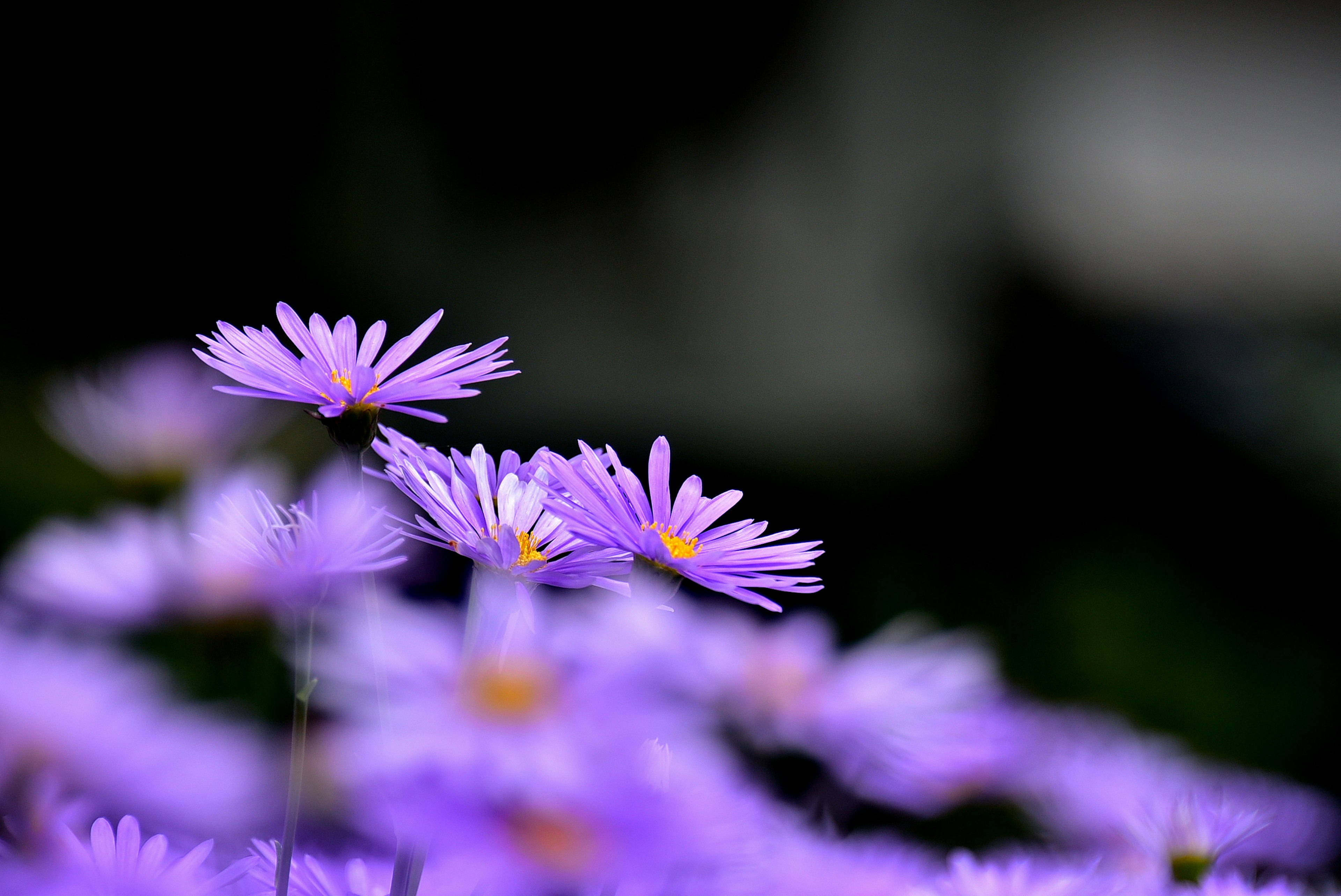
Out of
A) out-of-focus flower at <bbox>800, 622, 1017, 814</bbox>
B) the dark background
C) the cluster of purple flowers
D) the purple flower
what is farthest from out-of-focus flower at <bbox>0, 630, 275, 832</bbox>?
the dark background

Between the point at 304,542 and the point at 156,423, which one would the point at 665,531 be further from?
the point at 156,423

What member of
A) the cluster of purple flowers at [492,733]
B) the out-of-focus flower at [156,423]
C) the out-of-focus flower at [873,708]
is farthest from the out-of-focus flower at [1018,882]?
the out-of-focus flower at [156,423]

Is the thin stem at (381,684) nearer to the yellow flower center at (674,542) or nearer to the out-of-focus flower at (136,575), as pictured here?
the yellow flower center at (674,542)

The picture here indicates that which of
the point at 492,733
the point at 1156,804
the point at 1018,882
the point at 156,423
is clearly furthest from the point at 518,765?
the point at 156,423

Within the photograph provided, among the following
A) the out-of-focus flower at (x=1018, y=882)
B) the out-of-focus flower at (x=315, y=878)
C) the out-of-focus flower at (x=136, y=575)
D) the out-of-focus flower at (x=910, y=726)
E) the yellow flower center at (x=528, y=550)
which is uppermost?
the out-of-focus flower at (x=136, y=575)

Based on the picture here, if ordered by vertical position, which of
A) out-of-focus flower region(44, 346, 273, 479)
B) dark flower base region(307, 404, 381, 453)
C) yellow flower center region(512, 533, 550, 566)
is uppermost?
out-of-focus flower region(44, 346, 273, 479)

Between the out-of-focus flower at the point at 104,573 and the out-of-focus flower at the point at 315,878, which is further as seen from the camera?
the out-of-focus flower at the point at 104,573

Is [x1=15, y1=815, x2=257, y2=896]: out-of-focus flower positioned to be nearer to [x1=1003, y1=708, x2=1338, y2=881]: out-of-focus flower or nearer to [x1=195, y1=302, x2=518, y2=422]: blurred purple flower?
[x1=195, y1=302, x2=518, y2=422]: blurred purple flower
